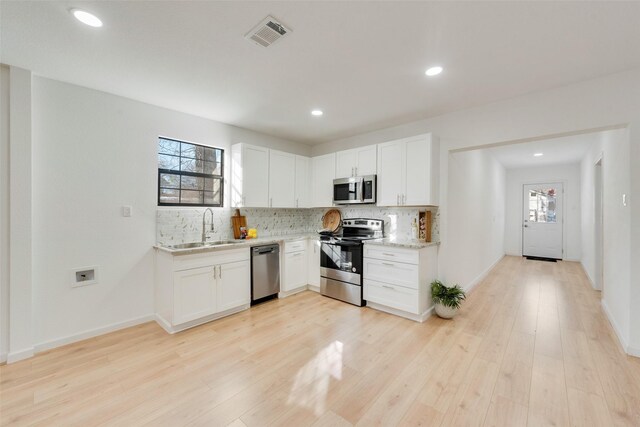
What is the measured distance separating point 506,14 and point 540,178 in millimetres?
7352

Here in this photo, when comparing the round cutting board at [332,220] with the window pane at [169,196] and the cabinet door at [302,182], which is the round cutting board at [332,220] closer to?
the cabinet door at [302,182]

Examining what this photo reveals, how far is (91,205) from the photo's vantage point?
9.09 ft

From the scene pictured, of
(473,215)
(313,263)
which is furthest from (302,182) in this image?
(473,215)

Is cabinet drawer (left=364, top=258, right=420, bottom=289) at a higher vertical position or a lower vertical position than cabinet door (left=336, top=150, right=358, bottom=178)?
lower

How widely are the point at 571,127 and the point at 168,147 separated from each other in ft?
14.8

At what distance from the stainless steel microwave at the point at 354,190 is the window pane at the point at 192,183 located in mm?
2019

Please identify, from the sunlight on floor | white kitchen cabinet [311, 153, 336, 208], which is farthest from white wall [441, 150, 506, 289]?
the sunlight on floor

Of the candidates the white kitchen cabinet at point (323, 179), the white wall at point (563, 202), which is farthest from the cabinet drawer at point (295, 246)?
the white wall at point (563, 202)

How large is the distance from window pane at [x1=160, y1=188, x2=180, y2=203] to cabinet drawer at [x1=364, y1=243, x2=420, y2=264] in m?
2.58

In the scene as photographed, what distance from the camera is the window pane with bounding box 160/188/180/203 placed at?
3301 mm

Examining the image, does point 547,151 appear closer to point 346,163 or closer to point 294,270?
point 346,163

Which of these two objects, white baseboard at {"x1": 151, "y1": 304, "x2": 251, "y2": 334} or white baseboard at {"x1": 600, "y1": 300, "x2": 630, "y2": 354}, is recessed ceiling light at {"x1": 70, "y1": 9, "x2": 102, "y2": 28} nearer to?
white baseboard at {"x1": 151, "y1": 304, "x2": 251, "y2": 334}

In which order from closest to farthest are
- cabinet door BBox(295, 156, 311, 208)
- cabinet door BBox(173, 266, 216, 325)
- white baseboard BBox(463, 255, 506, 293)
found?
1. cabinet door BBox(173, 266, 216, 325)
2. white baseboard BBox(463, 255, 506, 293)
3. cabinet door BBox(295, 156, 311, 208)

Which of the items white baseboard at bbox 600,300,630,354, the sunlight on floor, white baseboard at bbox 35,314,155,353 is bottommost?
the sunlight on floor
